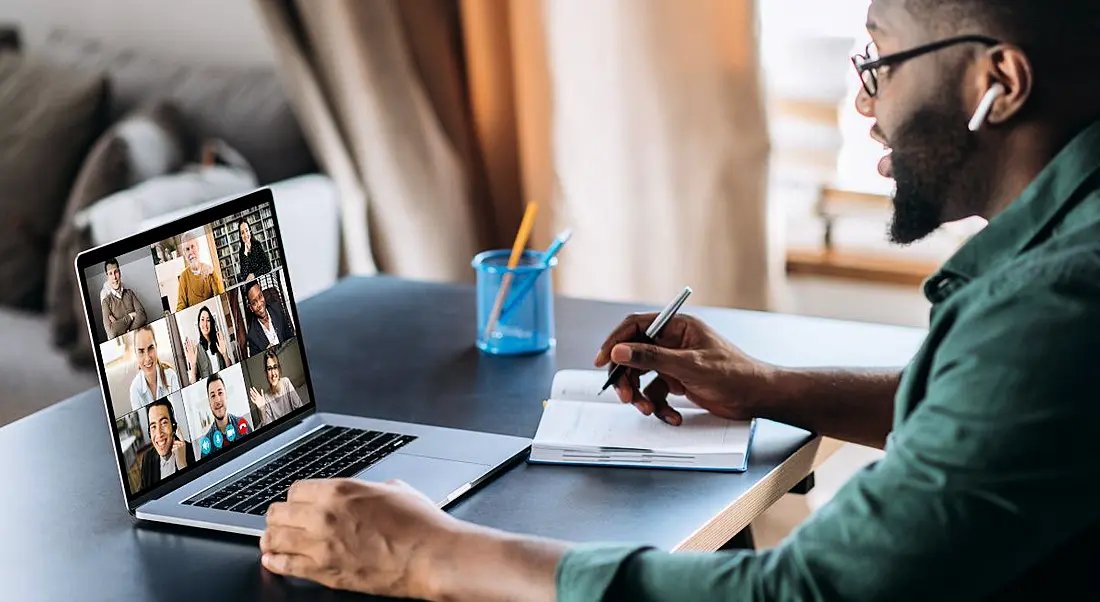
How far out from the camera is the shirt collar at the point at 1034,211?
102 centimetres

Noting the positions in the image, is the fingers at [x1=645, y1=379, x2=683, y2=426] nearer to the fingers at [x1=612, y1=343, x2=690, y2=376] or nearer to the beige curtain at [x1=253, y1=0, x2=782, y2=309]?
the fingers at [x1=612, y1=343, x2=690, y2=376]

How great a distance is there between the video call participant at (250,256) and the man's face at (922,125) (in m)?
0.61

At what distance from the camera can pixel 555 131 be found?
276 cm

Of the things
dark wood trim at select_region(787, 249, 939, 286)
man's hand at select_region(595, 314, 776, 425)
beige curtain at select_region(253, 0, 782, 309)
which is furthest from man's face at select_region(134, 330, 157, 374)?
dark wood trim at select_region(787, 249, 939, 286)

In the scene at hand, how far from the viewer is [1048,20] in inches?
40.4

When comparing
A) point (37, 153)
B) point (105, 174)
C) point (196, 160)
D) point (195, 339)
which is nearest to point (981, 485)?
point (195, 339)

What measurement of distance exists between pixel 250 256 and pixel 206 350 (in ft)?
0.37

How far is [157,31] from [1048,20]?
8.95ft

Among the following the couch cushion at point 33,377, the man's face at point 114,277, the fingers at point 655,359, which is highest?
the man's face at point 114,277

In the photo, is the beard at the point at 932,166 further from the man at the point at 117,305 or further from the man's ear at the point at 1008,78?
the man at the point at 117,305

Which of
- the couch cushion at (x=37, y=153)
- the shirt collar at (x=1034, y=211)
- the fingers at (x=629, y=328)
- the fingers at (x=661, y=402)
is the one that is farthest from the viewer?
the couch cushion at (x=37, y=153)

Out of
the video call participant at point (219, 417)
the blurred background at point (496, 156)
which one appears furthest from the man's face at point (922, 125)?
the blurred background at point (496, 156)

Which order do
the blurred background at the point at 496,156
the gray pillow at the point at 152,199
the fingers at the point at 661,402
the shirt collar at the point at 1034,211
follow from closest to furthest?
the shirt collar at the point at 1034,211 → the fingers at the point at 661,402 → the gray pillow at the point at 152,199 → the blurred background at the point at 496,156

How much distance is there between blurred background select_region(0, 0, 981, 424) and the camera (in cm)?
260
